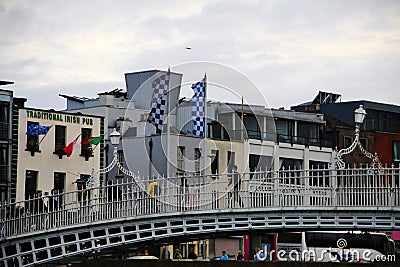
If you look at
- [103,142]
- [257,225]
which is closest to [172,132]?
[103,142]

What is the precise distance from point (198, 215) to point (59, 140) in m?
Result: 25.2

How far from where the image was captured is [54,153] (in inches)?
2879

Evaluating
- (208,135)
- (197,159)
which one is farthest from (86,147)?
(208,135)

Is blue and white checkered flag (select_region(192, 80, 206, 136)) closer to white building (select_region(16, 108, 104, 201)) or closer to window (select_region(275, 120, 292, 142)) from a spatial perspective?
white building (select_region(16, 108, 104, 201))

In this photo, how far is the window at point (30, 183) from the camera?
71.2 meters

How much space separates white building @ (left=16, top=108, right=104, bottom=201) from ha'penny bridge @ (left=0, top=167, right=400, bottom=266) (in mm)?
13168

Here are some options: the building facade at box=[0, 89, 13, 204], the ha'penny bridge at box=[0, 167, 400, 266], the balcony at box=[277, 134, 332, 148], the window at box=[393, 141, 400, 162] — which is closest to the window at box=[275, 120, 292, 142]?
the balcony at box=[277, 134, 332, 148]

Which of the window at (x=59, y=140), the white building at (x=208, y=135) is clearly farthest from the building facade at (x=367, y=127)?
the window at (x=59, y=140)

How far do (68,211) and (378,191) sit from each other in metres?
14.6

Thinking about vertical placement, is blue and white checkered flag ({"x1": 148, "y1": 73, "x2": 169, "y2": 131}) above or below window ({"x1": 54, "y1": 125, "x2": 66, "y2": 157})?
above

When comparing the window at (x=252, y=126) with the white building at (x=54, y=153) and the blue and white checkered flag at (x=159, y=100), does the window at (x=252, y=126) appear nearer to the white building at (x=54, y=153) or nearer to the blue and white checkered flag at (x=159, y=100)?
the blue and white checkered flag at (x=159, y=100)

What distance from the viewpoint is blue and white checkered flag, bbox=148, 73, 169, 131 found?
227ft

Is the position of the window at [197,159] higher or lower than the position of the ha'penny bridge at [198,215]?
higher

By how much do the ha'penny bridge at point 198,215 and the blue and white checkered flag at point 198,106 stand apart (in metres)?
11.4
